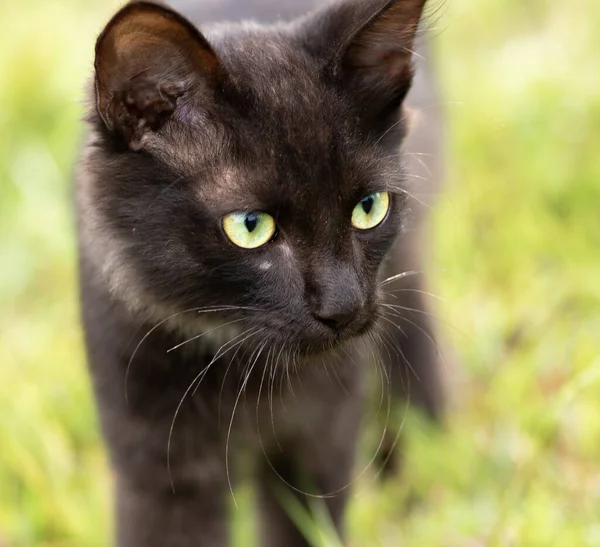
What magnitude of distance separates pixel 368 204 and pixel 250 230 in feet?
0.81

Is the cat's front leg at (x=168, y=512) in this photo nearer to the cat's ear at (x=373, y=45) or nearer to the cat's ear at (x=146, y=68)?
the cat's ear at (x=146, y=68)

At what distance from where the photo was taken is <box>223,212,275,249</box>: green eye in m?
1.46

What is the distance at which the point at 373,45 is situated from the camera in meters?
1.60

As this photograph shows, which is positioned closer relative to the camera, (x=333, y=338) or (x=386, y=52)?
(x=333, y=338)

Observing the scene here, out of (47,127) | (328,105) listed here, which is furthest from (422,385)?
(47,127)

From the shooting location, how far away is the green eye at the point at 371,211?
1560 millimetres

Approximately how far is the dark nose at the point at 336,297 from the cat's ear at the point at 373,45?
0.36m

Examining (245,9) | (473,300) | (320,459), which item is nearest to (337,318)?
(320,459)

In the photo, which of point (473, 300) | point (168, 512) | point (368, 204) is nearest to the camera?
point (368, 204)

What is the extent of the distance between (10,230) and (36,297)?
31 cm

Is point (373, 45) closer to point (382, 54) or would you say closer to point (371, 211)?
point (382, 54)

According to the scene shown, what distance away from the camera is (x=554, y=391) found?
2.60m

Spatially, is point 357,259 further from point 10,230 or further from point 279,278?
point 10,230

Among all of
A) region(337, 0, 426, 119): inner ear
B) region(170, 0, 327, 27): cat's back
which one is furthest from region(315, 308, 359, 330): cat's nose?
region(170, 0, 327, 27): cat's back
